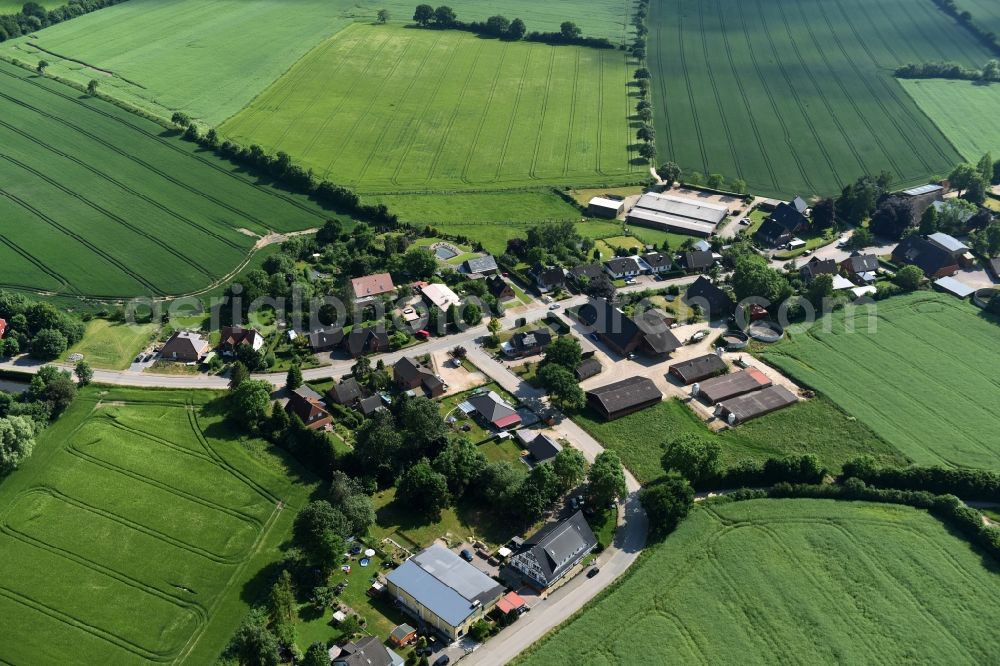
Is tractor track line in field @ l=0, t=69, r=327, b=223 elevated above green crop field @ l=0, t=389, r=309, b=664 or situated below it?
above

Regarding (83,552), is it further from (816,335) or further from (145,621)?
(816,335)

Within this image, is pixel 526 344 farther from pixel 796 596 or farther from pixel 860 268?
pixel 860 268

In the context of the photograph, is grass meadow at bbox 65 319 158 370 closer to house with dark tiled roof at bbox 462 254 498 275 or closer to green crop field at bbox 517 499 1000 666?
house with dark tiled roof at bbox 462 254 498 275

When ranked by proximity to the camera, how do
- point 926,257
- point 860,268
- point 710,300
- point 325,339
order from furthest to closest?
1. point 926,257
2. point 860,268
3. point 710,300
4. point 325,339

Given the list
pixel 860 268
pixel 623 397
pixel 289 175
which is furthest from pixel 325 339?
pixel 860 268

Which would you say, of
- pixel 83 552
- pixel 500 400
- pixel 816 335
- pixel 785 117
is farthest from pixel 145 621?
pixel 785 117

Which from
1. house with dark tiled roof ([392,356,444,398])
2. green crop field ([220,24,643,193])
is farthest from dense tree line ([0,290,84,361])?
green crop field ([220,24,643,193])
